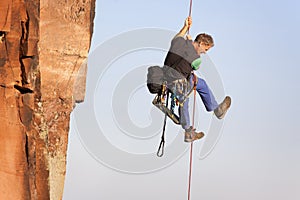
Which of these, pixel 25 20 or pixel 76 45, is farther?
pixel 76 45

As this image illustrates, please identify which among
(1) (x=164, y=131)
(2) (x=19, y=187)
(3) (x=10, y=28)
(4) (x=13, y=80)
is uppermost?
(3) (x=10, y=28)

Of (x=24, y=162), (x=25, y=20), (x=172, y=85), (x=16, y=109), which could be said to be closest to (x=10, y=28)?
(x=25, y=20)

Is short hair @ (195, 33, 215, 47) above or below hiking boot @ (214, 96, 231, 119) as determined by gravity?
above

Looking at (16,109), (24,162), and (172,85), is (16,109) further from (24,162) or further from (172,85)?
(172,85)

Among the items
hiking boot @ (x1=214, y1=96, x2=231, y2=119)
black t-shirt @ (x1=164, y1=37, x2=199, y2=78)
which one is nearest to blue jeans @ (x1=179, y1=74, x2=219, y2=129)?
hiking boot @ (x1=214, y1=96, x2=231, y2=119)

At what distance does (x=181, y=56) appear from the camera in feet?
29.6

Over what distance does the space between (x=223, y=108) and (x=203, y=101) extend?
0.30m

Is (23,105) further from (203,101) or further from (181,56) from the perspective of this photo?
(203,101)

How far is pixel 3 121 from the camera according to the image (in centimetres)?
817

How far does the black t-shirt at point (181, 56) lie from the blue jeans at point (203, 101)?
11.9 inches

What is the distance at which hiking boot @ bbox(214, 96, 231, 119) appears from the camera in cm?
976

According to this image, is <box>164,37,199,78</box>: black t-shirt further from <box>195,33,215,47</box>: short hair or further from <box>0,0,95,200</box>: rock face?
<box>0,0,95,200</box>: rock face

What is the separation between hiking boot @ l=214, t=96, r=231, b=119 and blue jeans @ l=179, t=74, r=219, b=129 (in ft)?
0.20

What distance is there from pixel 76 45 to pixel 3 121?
177 centimetres
